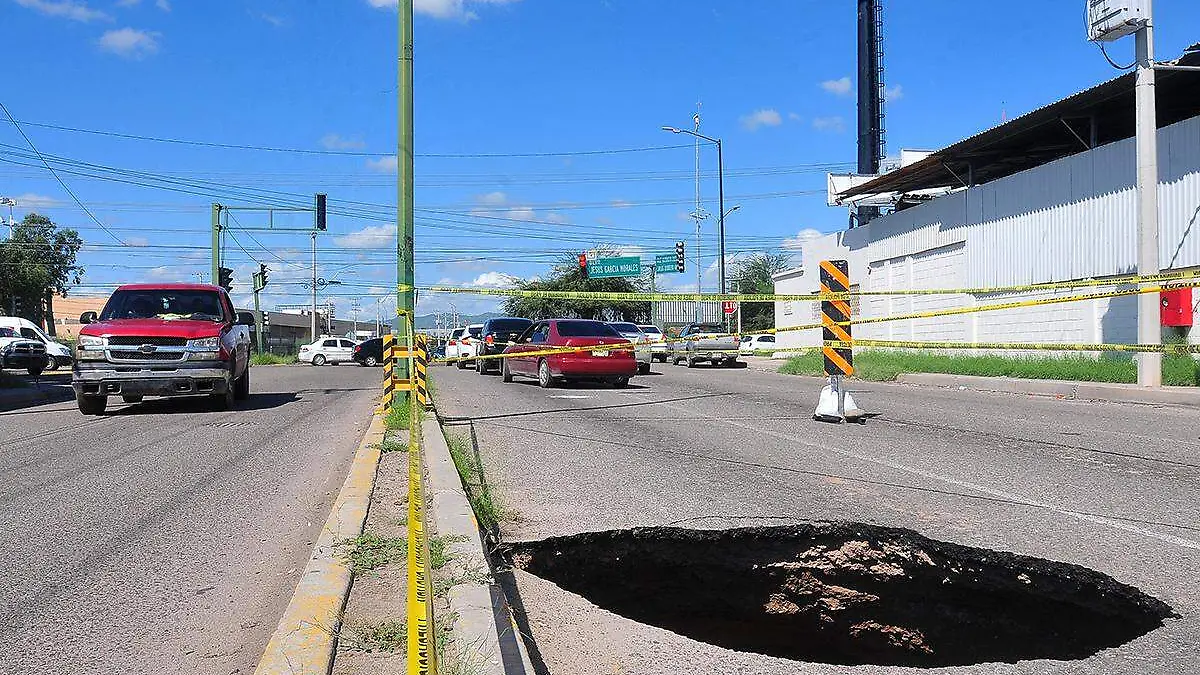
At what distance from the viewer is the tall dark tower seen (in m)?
43.4

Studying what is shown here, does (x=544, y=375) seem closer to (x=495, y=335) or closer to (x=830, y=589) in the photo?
(x=495, y=335)

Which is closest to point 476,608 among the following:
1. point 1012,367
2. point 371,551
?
point 371,551

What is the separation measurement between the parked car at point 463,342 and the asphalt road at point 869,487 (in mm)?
19532

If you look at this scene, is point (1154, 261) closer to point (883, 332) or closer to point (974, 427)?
point (974, 427)

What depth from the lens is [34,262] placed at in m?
53.7

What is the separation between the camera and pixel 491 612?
363 centimetres

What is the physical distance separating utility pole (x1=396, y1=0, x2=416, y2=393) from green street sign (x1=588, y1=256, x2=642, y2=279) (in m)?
51.3

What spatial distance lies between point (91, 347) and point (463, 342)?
21018 mm

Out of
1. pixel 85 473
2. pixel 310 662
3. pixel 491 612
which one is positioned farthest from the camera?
pixel 85 473

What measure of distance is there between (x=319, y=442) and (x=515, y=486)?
4111mm

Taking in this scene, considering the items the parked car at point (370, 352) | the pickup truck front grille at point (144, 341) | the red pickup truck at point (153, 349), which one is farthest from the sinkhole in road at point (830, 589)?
the parked car at point (370, 352)

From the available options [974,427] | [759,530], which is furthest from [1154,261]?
[759,530]

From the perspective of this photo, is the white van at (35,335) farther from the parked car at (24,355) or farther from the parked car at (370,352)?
the parked car at (370,352)

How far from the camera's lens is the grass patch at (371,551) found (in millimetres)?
4562
